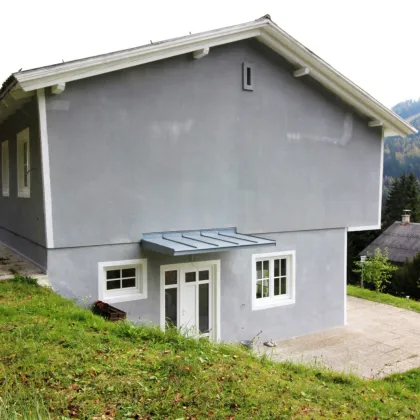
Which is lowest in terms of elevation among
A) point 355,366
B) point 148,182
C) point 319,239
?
point 355,366

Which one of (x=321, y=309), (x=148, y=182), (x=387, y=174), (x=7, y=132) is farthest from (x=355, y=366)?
(x=387, y=174)

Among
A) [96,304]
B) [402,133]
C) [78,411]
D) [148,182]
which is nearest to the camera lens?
[78,411]

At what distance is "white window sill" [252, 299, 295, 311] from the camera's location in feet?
38.2

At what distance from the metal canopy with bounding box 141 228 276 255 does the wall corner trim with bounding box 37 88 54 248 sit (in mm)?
2042

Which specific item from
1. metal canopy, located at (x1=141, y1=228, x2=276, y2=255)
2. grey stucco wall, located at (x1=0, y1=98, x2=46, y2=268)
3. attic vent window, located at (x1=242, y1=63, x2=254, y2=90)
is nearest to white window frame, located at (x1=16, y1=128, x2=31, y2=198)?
grey stucco wall, located at (x1=0, y1=98, x2=46, y2=268)

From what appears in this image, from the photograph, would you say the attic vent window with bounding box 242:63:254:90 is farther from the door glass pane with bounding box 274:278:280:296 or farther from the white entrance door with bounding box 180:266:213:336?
the door glass pane with bounding box 274:278:280:296

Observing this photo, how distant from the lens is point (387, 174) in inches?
4860

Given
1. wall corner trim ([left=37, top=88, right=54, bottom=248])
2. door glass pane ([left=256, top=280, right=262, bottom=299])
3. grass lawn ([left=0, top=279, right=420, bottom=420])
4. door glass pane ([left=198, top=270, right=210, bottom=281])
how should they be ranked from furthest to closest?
door glass pane ([left=256, top=280, right=262, bottom=299]) < door glass pane ([left=198, top=270, right=210, bottom=281]) < wall corner trim ([left=37, top=88, right=54, bottom=248]) < grass lawn ([left=0, top=279, right=420, bottom=420])

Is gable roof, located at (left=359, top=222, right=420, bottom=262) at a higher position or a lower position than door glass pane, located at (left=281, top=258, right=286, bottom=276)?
lower

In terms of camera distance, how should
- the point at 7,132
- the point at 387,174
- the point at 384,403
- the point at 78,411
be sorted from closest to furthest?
the point at 78,411, the point at 384,403, the point at 7,132, the point at 387,174

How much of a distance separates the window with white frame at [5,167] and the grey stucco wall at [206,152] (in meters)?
4.88

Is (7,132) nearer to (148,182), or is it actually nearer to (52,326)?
(148,182)

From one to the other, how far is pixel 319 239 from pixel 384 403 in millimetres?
6659

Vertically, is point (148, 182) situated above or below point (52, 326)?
above
